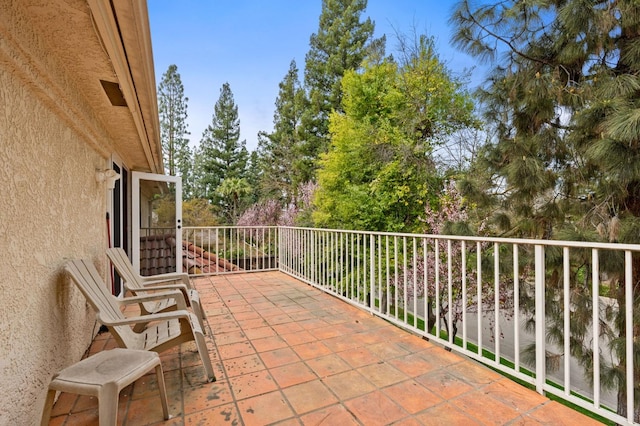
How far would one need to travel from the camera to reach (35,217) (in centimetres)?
191

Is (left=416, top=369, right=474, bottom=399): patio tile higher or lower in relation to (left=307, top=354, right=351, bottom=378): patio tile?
higher

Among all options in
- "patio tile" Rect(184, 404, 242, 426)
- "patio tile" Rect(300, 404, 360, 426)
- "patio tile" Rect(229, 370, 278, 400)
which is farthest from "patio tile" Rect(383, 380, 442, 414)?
"patio tile" Rect(184, 404, 242, 426)

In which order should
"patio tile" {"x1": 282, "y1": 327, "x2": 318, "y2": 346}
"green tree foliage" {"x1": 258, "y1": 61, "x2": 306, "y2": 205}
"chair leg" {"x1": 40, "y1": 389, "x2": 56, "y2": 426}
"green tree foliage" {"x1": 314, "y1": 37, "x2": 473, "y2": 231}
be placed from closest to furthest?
"chair leg" {"x1": 40, "y1": 389, "x2": 56, "y2": 426} < "patio tile" {"x1": 282, "y1": 327, "x2": 318, "y2": 346} < "green tree foliage" {"x1": 314, "y1": 37, "x2": 473, "y2": 231} < "green tree foliage" {"x1": 258, "y1": 61, "x2": 306, "y2": 205}

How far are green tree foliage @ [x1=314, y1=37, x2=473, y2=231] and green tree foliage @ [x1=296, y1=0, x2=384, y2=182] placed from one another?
27.7ft

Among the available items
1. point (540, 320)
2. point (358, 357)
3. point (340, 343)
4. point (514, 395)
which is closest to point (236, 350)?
point (340, 343)

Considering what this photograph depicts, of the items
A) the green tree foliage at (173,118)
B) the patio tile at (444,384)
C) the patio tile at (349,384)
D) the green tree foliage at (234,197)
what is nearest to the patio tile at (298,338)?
the patio tile at (349,384)

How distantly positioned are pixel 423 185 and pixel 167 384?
19.1 ft

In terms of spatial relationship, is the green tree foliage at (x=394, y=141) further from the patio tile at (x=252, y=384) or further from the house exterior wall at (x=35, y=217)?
the house exterior wall at (x=35, y=217)

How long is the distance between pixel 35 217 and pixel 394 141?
611 centimetres

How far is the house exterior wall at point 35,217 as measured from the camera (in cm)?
155

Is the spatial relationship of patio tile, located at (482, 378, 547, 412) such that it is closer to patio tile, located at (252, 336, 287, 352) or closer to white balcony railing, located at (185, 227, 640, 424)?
white balcony railing, located at (185, 227, 640, 424)

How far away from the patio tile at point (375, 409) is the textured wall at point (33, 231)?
1776 millimetres

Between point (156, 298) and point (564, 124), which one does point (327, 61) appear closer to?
point (564, 124)

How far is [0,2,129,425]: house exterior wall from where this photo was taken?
5.09 ft
